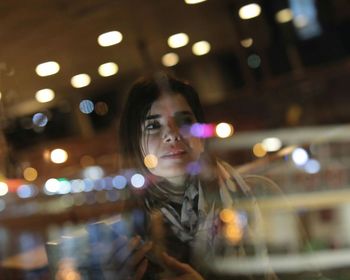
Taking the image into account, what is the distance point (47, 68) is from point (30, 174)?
302mm

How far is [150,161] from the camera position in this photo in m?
1.13

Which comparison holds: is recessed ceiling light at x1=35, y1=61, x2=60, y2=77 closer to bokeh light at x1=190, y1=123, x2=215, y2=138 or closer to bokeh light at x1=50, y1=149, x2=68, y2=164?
bokeh light at x1=50, y1=149, x2=68, y2=164

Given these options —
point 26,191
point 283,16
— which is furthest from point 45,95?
point 283,16

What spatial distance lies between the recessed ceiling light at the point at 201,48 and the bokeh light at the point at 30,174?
557 millimetres

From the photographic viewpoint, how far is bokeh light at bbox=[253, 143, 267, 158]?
1.31 meters

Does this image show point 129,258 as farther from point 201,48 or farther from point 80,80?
point 201,48

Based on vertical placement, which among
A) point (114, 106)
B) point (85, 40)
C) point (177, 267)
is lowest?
point (177, 267)

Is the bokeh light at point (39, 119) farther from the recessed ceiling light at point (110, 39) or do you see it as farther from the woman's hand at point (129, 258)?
the woman's hand at point (129, 258)

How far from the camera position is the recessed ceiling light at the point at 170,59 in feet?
4.11

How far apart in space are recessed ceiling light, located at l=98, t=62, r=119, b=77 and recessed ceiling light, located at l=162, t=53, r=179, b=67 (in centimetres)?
13

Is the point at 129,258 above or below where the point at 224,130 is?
below

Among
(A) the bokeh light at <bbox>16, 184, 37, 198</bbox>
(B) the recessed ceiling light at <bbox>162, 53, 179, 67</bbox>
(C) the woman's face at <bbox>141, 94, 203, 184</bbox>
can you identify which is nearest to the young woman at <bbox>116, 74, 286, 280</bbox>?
(C) the woman's face at <bbox>141, 94, 203, 184</bbox>

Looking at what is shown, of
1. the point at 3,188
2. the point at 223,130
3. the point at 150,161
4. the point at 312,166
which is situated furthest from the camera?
the point at 312,166

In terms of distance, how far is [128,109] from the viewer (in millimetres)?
1173
